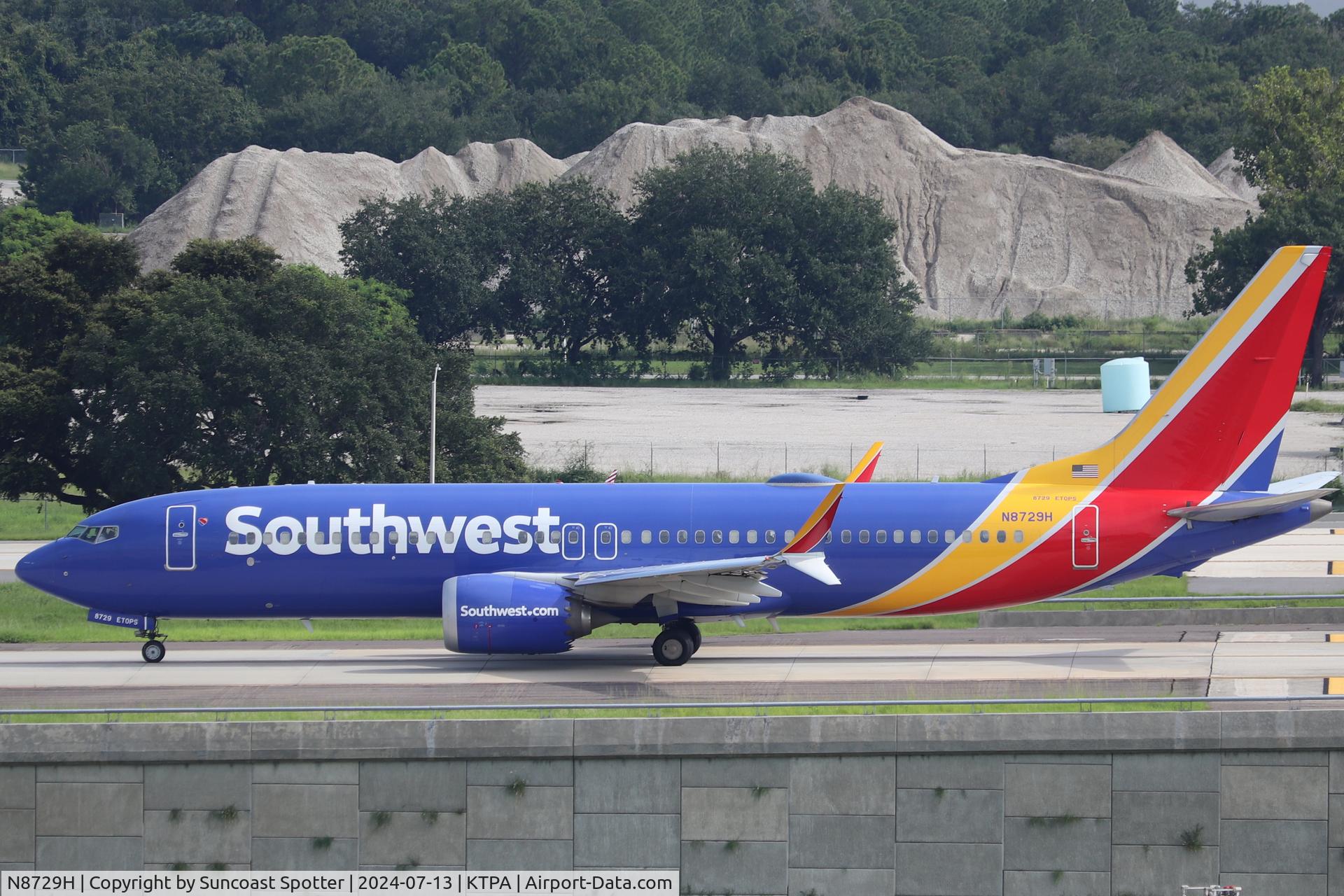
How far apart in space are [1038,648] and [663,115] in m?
154

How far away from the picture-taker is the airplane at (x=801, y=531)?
31.2m

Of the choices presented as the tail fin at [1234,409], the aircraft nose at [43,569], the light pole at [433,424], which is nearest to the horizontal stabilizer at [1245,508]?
the tail fin at [1234,409]

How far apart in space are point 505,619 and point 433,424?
79.8 feet

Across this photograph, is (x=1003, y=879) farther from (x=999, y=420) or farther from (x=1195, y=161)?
(x=1195, y=161)

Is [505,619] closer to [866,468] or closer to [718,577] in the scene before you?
[718,577]

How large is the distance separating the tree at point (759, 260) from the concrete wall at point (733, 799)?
78.8m

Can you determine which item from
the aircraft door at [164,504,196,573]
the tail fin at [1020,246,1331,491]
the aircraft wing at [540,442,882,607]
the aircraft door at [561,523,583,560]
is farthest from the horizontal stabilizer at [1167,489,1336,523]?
the aircraft door at [164,504,196,573]

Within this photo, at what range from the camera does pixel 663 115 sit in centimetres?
18138

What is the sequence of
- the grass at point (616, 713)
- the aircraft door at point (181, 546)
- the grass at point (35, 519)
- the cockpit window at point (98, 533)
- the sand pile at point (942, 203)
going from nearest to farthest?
→ the grass at point (616, 713), the aircraft door at point (181, 546), the cockpit window at point (98, 533), the grass at point (35, 519), the sand pile at point (942, 203)

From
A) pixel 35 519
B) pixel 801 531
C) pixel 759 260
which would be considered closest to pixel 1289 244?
pixel 759 260

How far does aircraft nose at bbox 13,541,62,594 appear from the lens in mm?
32000

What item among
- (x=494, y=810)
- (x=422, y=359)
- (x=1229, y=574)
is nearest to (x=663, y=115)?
(x=422, y=359)

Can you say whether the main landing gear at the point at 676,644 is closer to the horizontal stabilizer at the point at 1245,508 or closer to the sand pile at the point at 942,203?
the horizontal stabilizer at the point at 1245,508

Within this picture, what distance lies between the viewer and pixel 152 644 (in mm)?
32375
